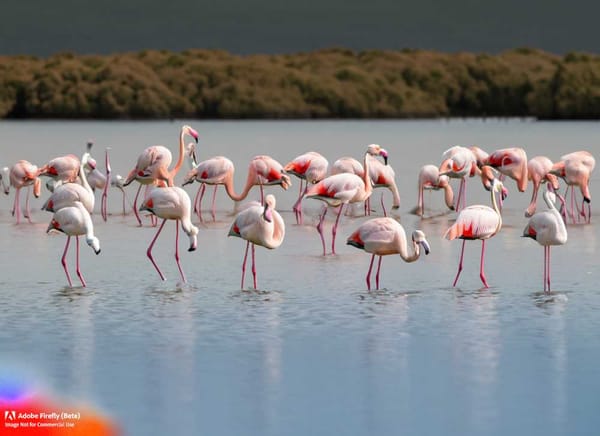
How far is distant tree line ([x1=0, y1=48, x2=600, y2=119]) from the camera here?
97500 millimetres

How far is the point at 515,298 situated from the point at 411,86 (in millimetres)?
99518

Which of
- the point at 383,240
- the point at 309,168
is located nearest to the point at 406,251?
the point at 383,240

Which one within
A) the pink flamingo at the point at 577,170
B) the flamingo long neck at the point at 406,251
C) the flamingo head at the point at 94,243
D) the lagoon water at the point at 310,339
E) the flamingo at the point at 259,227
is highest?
the pink flamingo at the point at 577,170

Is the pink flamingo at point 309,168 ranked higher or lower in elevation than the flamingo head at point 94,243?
higher

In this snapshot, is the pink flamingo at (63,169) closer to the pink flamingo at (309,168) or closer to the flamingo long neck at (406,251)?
the pink flamingo at (309,168)

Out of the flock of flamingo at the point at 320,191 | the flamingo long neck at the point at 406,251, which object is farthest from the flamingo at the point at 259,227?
the flamingo long neck at the point at 406,251

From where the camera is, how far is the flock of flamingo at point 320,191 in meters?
10.6

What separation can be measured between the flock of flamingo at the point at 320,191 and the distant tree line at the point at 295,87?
81.3m

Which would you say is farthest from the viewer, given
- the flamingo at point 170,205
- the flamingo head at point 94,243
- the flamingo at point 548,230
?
the flamingo at point 170,205

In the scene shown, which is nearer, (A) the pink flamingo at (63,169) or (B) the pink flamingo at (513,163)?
(A) the pink flamingo at (63,169)

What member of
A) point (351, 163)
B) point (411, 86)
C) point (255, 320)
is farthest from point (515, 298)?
point (411, 86)

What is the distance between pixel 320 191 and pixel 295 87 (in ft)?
308

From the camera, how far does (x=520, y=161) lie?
16562 mm

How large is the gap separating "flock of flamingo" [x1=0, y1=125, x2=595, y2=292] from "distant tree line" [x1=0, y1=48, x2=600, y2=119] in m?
81.3
